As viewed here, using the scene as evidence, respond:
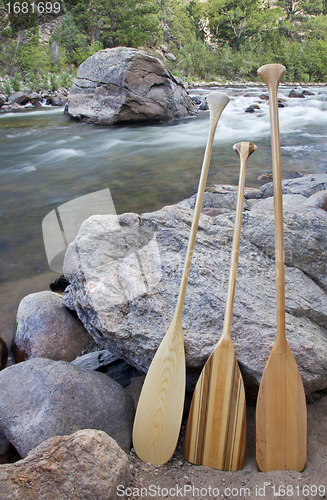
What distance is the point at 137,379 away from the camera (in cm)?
145

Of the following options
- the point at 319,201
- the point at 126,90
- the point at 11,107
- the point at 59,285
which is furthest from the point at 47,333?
the point at 11,107

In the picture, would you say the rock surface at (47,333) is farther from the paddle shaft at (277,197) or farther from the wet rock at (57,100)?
the wet rock at (57,100)

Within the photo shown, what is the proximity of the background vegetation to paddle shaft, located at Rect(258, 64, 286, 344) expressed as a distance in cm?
866

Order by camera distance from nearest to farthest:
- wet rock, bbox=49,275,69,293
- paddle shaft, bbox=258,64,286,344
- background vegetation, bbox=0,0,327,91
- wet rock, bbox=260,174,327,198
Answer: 1. paddle shaft, bbox=258,64,286,344
2. wet rock, bbox=49,275,69,293
3. wet rock, bbox=260,174,327,198
4. background vegetation, bbox=0,0,327,91

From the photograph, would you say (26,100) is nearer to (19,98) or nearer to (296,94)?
(19,98)

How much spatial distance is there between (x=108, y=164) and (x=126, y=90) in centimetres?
368

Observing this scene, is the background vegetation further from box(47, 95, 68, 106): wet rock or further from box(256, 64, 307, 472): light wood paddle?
box(256, 64, 307, 472): light wood paddle

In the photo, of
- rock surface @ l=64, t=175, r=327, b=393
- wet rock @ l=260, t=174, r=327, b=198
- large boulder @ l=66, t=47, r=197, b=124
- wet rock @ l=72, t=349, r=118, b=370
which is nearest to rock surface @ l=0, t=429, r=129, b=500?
rock surface @ l=64, t=175, r=327, b=393

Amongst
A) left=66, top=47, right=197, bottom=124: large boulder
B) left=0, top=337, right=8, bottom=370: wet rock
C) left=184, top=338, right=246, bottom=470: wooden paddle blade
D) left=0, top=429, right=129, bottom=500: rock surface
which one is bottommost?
left=0, top=337, right=8, bottom=370: wet rock

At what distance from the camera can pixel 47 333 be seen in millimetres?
1717

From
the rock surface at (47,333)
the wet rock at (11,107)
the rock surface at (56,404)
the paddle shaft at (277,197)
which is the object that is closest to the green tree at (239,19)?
the wet rock at (11,107)

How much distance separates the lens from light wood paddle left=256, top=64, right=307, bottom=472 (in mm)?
1034

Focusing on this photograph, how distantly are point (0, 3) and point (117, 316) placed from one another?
7.30 metres

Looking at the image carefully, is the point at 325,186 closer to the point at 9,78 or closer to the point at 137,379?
the point at 137,379
